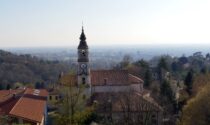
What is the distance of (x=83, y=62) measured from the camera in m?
50.6

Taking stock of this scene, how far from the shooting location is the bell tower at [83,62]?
50.2 metres

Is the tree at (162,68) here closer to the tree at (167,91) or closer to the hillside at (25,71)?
the tree at (167,91)

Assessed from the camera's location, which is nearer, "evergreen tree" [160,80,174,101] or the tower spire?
the tower spire

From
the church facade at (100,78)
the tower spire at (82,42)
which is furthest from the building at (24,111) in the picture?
the tower spire at (82,42)

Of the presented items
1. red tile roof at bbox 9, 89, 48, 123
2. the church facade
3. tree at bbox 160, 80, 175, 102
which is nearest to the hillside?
the church facade

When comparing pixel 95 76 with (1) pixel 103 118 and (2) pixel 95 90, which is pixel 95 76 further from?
(1) pixel 103 118

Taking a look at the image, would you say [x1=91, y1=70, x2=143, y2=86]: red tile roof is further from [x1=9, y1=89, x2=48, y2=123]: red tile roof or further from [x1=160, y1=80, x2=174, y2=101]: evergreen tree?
[x1=9, y1=89, x2=48, y2=123]: red tile roof

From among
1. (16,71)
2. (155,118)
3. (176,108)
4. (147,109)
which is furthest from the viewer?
(16,71)

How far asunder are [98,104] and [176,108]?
37.5 feet

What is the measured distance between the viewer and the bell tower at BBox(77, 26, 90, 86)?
50.2m

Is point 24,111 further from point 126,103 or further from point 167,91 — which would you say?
point 167,91

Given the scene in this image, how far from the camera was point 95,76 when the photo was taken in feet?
177

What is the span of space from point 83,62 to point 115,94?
5.59 m

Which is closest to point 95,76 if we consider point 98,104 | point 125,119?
point 98,104
